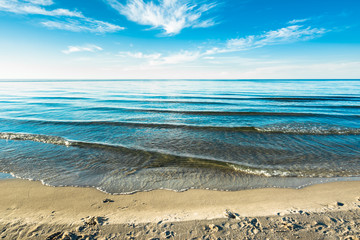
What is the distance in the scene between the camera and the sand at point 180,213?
11.1ft

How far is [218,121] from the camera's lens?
1434 centimetres

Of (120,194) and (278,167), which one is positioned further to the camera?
(278,167)

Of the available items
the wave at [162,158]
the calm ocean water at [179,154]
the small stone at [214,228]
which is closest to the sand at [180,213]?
the small stone at [214,228]

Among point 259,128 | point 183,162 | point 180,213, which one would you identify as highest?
point 259,128

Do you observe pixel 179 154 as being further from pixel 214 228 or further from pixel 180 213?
pixel 214 228

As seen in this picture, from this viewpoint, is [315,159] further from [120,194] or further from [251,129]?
[120,194]

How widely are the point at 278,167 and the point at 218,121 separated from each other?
7.94m

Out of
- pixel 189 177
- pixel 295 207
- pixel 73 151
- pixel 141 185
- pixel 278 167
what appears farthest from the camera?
pixel 73 151

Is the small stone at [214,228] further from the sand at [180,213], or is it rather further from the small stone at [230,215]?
the small stone at [230,215]

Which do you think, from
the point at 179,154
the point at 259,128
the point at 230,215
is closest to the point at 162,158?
the point at 179,154

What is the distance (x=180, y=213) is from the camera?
4031mm

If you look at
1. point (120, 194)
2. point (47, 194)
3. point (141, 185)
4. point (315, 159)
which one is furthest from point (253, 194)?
point (47, 194)

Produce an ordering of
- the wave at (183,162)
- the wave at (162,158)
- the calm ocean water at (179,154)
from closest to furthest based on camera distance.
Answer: the calm ocean water at (179,154) → the wave at (183,162) → the wave at (162,158)

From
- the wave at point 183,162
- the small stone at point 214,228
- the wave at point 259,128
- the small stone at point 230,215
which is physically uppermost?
the wave at point 259,128
